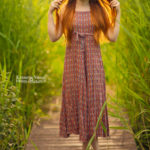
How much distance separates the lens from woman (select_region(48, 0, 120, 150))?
85.9 inches

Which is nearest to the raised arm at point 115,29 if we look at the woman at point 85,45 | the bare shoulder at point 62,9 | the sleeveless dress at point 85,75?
the woman at point 85,45

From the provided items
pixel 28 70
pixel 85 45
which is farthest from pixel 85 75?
pixel 28 70

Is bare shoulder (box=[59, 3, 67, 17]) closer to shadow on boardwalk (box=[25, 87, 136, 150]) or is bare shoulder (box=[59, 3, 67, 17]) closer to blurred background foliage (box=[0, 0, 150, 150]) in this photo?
blurred background foliage (box=[0, 0, 150, 150])

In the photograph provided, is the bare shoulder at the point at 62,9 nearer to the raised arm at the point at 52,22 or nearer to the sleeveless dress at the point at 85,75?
the raised arm at the point at 52,22

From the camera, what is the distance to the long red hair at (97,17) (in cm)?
217

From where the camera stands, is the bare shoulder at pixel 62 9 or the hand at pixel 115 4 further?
the bare shoulder at pixel 62 9

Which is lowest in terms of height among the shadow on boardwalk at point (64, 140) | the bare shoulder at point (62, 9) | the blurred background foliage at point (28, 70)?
the shadow on boardwalk at point (64, 140)

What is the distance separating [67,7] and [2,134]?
1.06m

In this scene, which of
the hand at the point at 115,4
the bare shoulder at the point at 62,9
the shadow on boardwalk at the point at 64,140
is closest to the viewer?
the hand at the point at 115,4

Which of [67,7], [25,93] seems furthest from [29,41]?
[67,7]

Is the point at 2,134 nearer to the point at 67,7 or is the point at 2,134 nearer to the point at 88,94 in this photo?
the point at 88,94

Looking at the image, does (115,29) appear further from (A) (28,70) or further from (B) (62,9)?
(A) (28,70)

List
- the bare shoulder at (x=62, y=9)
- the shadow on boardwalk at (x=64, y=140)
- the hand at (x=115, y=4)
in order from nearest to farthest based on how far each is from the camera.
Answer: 1. the hand at (x=115, y=4)
2. the bare shoulder at (x=62, y=9)
3. the shadow on boardwalk at (x=64, y=140)

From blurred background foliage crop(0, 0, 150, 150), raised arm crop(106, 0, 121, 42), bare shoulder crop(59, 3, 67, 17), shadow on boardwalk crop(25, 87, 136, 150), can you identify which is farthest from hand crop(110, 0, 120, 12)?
shadow on boardwalk crop(25, 87, 136, 150)
